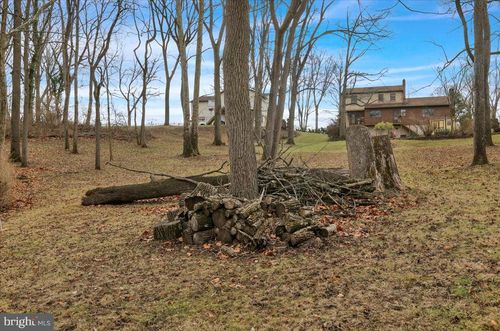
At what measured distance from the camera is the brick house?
5325 centimetres

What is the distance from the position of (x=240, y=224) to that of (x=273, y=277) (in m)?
1.22

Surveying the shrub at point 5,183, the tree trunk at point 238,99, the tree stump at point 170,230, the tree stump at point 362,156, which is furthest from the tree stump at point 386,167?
the shrub at point 5,183

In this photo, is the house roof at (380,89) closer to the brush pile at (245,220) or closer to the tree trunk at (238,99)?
the tree trunk at (238,99)

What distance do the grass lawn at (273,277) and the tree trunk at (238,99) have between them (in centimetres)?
146

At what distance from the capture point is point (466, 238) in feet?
16.5

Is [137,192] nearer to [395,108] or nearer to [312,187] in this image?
[312,187]

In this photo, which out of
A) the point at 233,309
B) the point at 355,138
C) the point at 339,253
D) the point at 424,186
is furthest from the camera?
the point at 424,186

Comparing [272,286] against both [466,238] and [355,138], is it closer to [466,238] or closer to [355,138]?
[466,238]

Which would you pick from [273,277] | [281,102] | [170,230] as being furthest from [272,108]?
[273,277]

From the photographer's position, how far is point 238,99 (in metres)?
6.34

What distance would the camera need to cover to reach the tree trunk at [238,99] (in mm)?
6312

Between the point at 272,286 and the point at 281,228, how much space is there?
1477mm

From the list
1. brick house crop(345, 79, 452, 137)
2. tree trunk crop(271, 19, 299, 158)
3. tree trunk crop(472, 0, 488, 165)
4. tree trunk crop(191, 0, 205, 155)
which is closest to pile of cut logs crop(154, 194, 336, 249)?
tree trunk crop(271, 19, 299, 158)

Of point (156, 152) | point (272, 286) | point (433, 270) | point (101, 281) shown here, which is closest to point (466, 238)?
point (433, 270)
